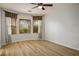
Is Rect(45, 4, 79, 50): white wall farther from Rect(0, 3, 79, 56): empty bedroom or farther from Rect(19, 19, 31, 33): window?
Rect(19, 19, 31, 33): window

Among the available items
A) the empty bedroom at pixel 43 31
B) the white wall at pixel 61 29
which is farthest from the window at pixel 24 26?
the white wall at pixel 61 29

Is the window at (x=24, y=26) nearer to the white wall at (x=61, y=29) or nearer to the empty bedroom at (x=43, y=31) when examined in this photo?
the empty bedroom at (x=43, y=31)

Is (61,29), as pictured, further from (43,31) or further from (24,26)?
(24,26)

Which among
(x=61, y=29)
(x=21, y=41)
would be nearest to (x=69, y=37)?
(x=61, y=29)

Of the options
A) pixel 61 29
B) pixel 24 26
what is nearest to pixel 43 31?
pixel 61 29

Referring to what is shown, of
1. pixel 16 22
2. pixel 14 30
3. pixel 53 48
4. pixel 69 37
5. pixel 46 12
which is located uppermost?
pixel 46 12

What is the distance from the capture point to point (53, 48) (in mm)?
3361

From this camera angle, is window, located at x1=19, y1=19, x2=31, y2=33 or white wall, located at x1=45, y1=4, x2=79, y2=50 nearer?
window, located at x1=19, y1=19, x2=31, y2=33

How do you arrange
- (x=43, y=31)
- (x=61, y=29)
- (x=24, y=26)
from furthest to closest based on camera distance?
(x=43, y=31) < (x=61, y=29) < (x=24, y=26)

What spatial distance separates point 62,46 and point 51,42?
1.10 feet

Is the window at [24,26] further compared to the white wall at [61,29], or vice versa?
the white wall at [61,29]

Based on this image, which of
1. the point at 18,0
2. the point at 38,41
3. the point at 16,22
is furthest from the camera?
the point at 38,41

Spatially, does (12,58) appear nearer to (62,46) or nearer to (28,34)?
(28,34)

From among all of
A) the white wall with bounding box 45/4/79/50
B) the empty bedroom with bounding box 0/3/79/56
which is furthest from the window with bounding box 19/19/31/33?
the white wall with bounding box 45/4/79/50
